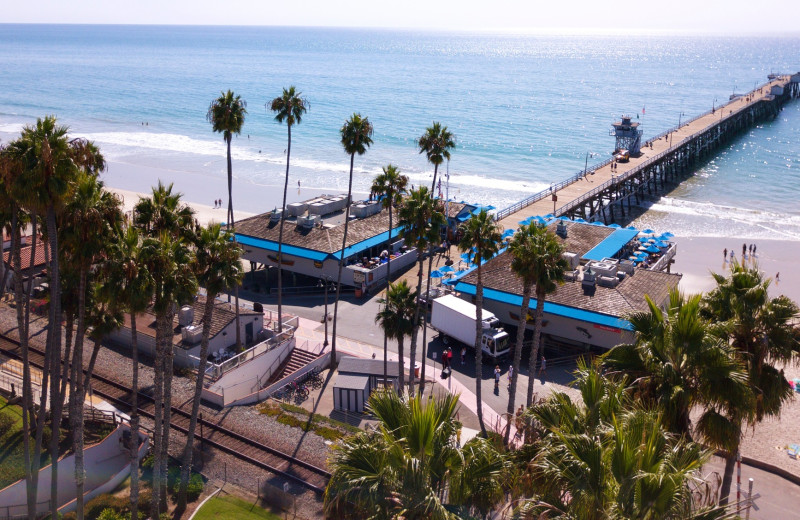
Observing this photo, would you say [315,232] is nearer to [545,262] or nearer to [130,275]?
[545,262]

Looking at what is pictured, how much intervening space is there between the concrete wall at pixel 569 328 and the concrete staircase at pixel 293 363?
10.7m

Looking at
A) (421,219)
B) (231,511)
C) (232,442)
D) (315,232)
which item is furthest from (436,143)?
(231,511)

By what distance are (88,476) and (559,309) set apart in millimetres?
23948

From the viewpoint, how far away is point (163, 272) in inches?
806

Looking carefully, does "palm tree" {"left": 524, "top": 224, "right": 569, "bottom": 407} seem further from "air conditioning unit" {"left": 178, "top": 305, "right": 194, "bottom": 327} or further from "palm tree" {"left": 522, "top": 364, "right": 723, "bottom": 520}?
"air conditioning unit" {"left": 178, "top": 305, "right": 194, "bottom": 327}

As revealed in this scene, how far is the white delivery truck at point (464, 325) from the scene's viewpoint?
36281mm

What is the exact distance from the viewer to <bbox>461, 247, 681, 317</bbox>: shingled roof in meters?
Result: 36.9

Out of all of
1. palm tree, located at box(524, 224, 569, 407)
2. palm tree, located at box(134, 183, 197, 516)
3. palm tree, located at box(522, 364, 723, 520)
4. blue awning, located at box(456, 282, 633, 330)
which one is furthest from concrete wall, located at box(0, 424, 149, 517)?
blue awning, located at box(456, 282, 633, 330)

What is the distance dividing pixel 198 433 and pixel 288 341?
8.57 m

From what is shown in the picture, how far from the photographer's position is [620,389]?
11500 mm

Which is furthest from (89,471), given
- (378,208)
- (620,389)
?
(378,208)

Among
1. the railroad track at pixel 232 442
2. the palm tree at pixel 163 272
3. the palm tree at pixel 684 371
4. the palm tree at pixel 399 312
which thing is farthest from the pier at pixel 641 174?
the palm tree at pixel 684 371

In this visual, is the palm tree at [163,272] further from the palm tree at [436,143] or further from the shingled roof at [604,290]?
the shingled roof at [604,290]

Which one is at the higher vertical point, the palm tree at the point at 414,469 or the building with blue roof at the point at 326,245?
the palm tree at the point at 414,469
